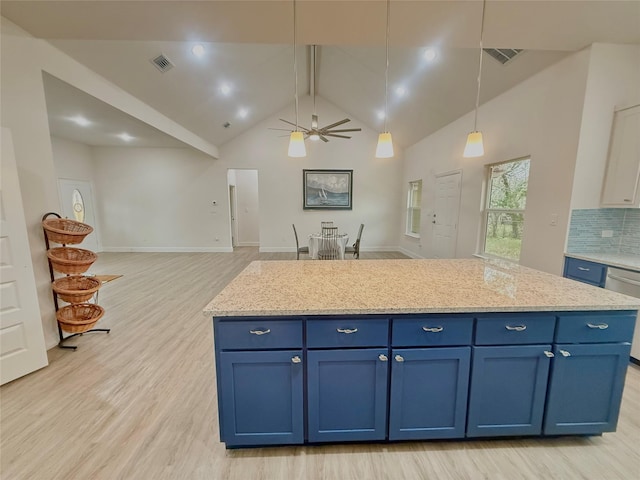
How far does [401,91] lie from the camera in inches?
192

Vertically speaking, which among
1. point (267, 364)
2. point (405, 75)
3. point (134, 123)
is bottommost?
point (267, 364)

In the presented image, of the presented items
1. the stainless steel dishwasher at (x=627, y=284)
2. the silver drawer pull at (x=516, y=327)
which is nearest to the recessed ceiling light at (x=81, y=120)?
the silver drawer pull at (x=516, y=327)

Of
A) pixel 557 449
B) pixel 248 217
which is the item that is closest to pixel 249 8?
pixel 557 449

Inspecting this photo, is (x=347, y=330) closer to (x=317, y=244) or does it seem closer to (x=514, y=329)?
(x=514, y=329)

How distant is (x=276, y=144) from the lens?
7148mm

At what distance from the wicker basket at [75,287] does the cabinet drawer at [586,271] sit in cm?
481

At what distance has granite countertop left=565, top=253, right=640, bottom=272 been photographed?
7.06 feet

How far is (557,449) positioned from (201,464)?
2.07 meters

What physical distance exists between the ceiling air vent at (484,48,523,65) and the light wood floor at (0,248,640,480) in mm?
3439

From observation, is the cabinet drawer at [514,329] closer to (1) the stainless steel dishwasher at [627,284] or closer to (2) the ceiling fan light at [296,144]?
(1) the stainless steel dishwasher at [627,284]

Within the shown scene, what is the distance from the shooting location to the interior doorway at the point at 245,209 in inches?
335

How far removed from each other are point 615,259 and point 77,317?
525 cm

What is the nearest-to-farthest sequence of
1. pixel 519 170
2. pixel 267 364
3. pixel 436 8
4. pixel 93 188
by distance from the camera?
pixel 267 364, pixel 436 8, pixel 519 170, pixel 93 188

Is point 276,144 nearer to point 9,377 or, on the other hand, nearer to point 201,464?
point 9,377
